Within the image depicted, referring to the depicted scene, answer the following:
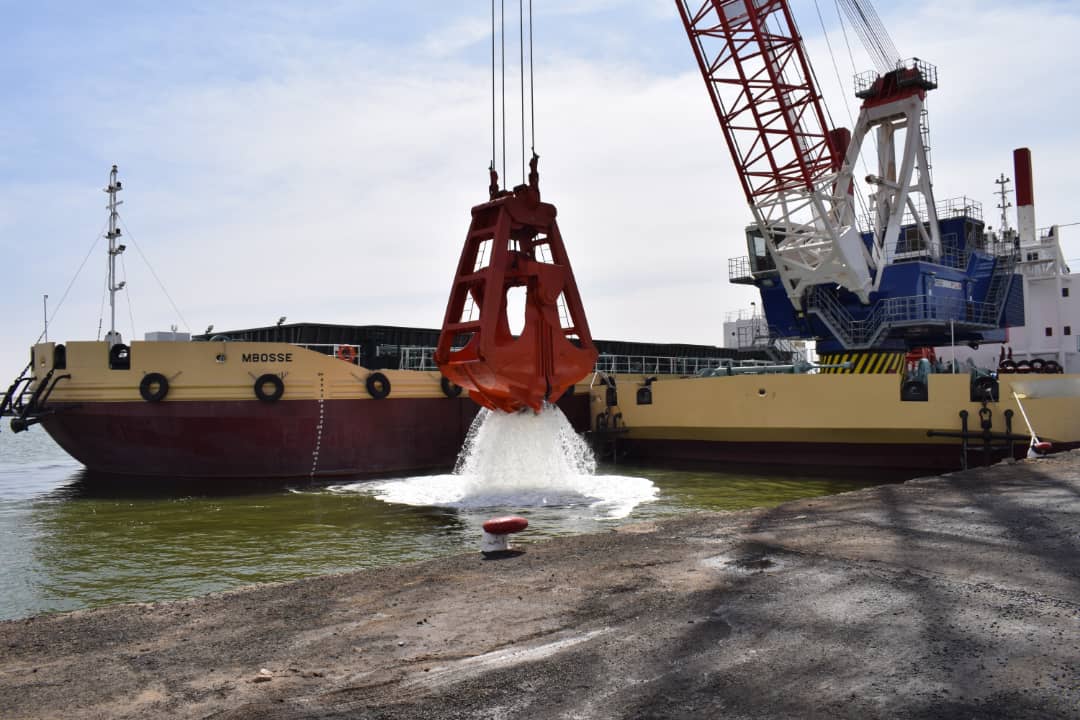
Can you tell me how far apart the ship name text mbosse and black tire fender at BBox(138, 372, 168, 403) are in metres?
1.62

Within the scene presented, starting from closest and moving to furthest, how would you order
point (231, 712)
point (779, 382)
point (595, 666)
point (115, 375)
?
point (231, 712), point (595, 666), point (115, 375), point (779, 382)

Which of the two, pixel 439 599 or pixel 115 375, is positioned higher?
pixel 115 375

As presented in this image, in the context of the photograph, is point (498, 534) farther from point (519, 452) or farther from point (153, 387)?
point (153, 387)

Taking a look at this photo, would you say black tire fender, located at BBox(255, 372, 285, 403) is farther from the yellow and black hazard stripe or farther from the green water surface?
the yellow and black hazard stripe

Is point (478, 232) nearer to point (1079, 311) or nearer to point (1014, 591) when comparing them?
point (1014, 591)

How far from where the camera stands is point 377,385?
18.3 m

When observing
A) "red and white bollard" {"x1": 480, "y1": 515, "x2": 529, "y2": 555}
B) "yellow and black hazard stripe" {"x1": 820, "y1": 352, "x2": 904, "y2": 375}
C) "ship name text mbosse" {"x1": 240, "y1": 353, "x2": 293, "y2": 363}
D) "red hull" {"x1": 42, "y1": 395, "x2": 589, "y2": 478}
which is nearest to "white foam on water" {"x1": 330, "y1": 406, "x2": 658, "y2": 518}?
"red hull" {"x1": 42, "y1": 395, "x2": 589, "y2": 478}

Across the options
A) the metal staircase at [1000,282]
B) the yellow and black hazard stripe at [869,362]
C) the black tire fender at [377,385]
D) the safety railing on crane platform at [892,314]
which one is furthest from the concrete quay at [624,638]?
the metal staircase at [1000,282]

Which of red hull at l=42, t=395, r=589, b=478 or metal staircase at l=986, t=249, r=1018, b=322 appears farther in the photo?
metal staircase at l=986, t=249, r=1018, b=322

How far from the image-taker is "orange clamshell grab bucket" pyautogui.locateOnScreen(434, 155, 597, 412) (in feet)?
42.1

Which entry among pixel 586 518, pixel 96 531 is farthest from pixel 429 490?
pixel 96 531

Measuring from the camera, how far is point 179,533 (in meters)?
10.7

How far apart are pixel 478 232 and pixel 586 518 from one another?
17.4 feet

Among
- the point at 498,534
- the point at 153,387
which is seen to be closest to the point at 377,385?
the point at 153,387
